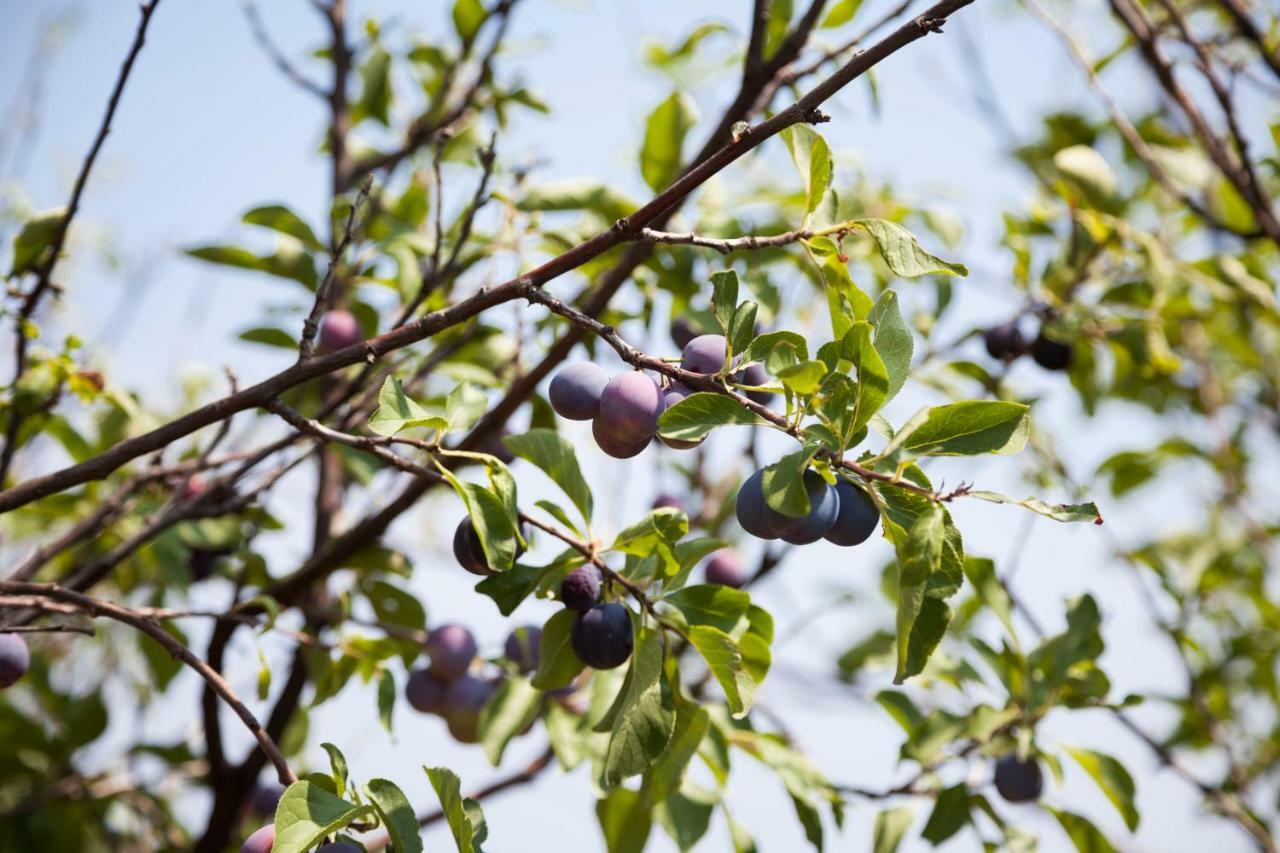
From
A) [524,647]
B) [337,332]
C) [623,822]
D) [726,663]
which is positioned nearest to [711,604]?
[726,663]

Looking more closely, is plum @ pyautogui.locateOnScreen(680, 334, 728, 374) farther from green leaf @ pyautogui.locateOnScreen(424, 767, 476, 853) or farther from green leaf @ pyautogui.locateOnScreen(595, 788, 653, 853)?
green leaf @ pyautogui.locateOnScreen(595, 788, 653, 853)

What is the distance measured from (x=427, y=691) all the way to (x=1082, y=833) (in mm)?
982

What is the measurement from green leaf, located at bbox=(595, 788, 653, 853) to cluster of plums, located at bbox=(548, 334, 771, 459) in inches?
29.2

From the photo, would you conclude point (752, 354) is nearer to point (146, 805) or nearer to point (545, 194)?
point (545, 194)

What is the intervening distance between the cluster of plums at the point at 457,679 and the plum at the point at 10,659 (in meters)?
0.53

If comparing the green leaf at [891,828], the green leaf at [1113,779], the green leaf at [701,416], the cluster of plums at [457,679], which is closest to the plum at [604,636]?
the green leaf at [701,416]

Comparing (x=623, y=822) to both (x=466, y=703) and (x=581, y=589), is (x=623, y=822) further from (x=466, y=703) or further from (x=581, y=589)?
(x=581, y=589)

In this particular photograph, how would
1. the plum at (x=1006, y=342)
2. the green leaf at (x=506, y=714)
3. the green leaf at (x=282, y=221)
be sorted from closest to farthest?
the green leaf at (x=506, y=714) < the green leaf at (x=282, y=221) < the plum at (x=1006, y=342)

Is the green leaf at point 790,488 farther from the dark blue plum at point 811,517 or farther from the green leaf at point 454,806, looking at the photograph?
the green leaf at point 454,806

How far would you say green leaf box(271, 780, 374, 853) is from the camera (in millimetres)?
874

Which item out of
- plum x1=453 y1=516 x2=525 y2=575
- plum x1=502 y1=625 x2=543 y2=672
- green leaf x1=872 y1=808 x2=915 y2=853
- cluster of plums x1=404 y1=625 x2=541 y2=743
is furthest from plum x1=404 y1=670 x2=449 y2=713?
green leaf x1=872 y1=808 x2=915 y2=853

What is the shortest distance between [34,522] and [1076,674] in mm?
1839

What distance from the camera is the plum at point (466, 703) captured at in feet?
5.27

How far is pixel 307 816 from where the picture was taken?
0.91m
